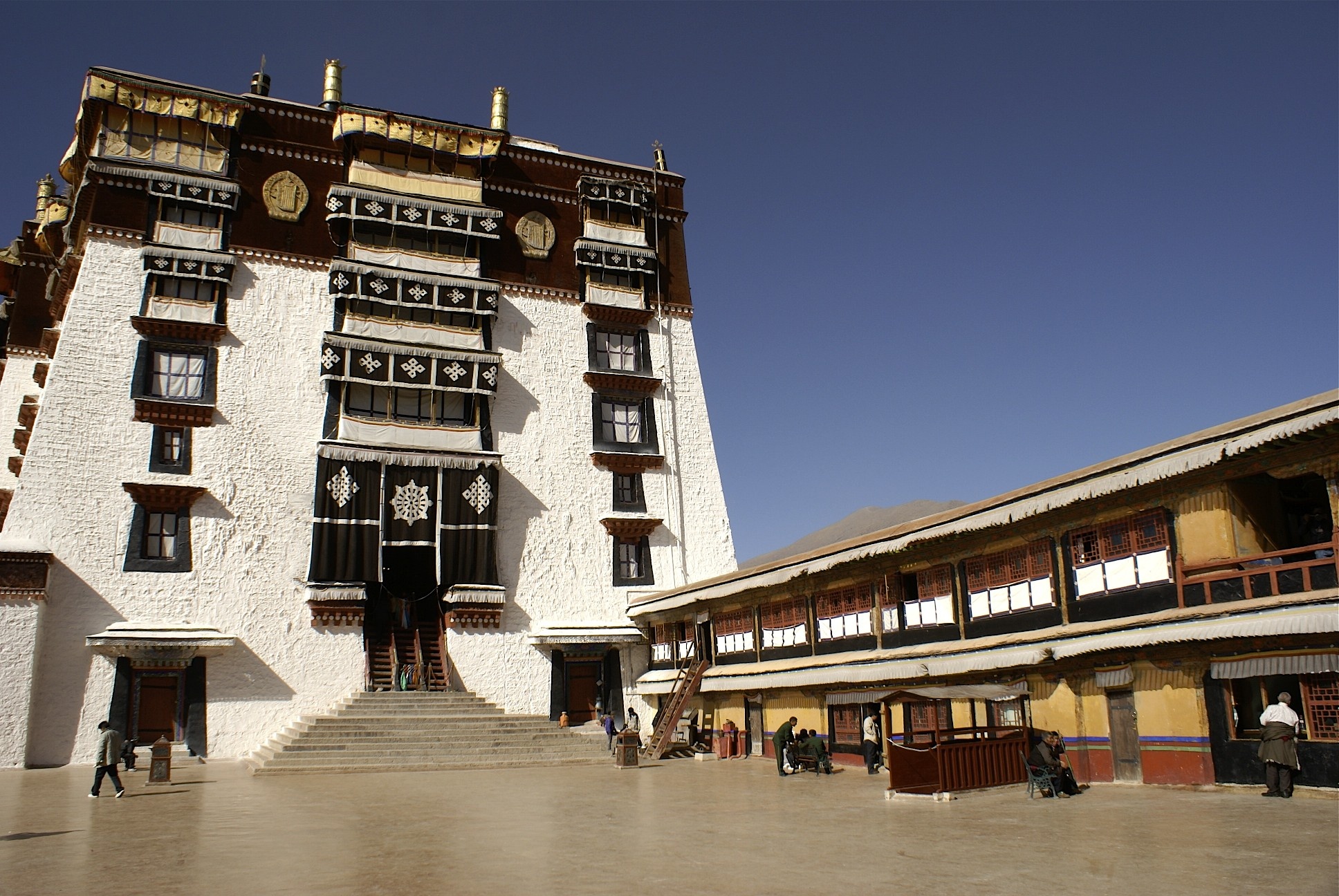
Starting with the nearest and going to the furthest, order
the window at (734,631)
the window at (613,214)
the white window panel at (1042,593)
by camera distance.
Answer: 1. the white window panel at (1042,593)
2. the window at (734,631)
3. the window at (613,214)

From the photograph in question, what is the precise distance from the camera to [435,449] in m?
27.3

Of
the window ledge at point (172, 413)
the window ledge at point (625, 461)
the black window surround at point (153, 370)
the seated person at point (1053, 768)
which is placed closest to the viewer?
the seated person at point (1053, 768)

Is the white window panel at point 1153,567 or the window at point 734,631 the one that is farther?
the window at point 734,631

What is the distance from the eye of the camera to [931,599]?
1791 centimetres

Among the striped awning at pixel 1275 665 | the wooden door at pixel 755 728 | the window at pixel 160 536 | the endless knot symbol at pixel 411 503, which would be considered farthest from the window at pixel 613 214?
the striped awning at pixel 1275 665

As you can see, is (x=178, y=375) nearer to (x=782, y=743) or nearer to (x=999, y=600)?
(x=782, y=743)

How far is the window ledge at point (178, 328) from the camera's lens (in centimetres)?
2542

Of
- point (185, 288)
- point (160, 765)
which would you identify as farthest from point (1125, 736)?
point (185, 288)

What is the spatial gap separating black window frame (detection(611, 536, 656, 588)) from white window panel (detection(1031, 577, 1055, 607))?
1499cm

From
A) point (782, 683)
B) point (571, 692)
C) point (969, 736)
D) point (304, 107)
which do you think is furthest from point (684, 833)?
point (304, 107)

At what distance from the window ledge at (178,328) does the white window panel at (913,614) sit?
1895 cm

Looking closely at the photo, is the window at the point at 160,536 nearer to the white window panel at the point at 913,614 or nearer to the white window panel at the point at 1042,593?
the white window panel at the point at 913,614

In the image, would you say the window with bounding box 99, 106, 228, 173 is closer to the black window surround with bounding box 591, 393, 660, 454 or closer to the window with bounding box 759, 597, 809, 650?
the black window surround with bounding box 591, 393, 660, 454

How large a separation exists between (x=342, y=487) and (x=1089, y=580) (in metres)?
18.6
